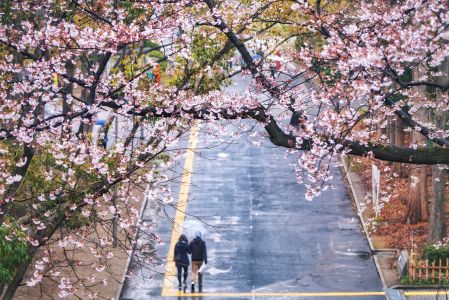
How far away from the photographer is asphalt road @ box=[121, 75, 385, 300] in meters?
21.8

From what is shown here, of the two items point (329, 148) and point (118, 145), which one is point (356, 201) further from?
point (329, 148)

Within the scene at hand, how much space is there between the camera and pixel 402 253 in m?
22.5

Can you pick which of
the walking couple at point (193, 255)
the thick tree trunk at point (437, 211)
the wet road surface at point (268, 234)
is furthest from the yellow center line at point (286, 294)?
the thick tree trunk at point (437, 211)

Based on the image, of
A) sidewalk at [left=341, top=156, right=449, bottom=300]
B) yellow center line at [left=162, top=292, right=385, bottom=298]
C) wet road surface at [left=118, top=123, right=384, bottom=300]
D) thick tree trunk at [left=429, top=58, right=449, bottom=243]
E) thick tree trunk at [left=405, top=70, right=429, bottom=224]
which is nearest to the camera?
sidewalk at [left=341, top=156, right=449, bottom=300]

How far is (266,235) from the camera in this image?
2555 centimetres

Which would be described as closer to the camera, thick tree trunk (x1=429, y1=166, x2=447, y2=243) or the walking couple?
the walking couple

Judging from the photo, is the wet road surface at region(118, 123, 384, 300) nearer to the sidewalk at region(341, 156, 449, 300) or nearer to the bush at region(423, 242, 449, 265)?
the sidewalk at region(341, 156, 449, 300)

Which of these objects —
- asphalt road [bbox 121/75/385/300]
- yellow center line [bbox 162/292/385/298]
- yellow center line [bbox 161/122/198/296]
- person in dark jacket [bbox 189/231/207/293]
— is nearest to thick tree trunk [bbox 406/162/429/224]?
asphalt road [bbox 121/75/385/300]

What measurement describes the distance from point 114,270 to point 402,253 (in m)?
7.48

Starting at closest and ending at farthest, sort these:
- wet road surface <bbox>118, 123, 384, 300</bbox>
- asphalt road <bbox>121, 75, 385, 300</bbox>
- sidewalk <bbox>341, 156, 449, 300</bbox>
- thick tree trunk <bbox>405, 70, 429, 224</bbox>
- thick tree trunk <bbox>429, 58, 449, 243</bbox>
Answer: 1. sidewalk <bbox>341, 156, 449, 300</bbox>
2. asphalt road <bbox>121, 75, 385, 300</bbox>
3. wet road surface <bbox>118, 123, 384, 300</bbox>
4. thick tree trunk <bbox>429, 58, 449, 243</bbox>
5. thick tree trunk <bbox>405, 70, 429, 224</bbox>

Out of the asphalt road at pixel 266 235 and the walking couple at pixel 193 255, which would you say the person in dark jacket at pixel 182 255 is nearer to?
the walking couple at pixel 193 255

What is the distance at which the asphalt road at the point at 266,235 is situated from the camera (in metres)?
21.8

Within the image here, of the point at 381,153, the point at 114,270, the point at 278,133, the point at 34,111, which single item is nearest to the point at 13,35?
the point at 34,111

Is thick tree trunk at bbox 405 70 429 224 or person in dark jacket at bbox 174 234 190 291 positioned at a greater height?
thick tree trunk at bbox 405 70 429 224
